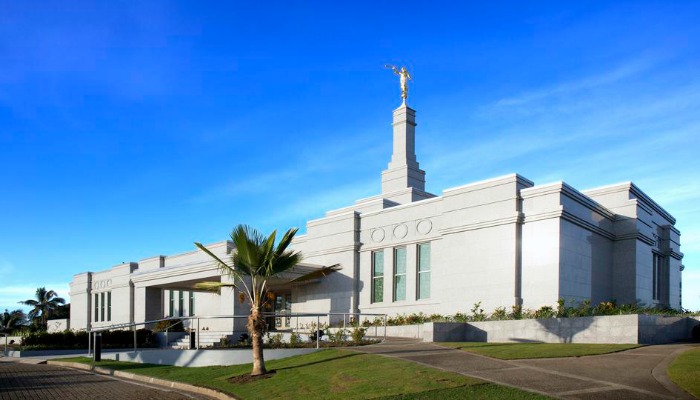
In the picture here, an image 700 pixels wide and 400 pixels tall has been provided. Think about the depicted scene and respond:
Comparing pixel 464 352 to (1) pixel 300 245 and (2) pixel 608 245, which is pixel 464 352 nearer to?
(2) pixel 608 245

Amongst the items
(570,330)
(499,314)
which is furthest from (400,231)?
(570,330)

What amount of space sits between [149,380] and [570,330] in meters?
13.9

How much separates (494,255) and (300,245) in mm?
14785

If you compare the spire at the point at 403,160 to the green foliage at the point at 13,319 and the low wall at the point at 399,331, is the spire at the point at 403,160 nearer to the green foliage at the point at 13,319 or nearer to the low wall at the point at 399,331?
the low wall at the point at 399,331

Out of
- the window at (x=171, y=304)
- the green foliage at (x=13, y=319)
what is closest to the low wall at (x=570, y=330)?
the window at (x=171, y=304)

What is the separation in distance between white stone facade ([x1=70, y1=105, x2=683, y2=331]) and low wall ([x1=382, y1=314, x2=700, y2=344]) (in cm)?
359

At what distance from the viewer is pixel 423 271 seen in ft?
105

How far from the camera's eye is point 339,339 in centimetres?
2184

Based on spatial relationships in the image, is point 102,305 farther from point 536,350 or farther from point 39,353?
point 536,350

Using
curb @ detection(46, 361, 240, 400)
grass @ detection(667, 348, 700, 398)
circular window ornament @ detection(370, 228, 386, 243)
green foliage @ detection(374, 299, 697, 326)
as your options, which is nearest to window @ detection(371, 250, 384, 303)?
circular window ornament @ detection(370, 228, 386, 243)

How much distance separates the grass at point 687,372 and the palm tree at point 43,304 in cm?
7071

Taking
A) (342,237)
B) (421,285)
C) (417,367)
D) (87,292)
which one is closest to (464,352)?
(417,367)

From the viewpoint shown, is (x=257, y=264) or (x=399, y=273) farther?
(x=399, y=273)

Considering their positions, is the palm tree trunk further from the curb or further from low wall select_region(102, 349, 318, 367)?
low wall select_region(102, 349, 318, 367)
